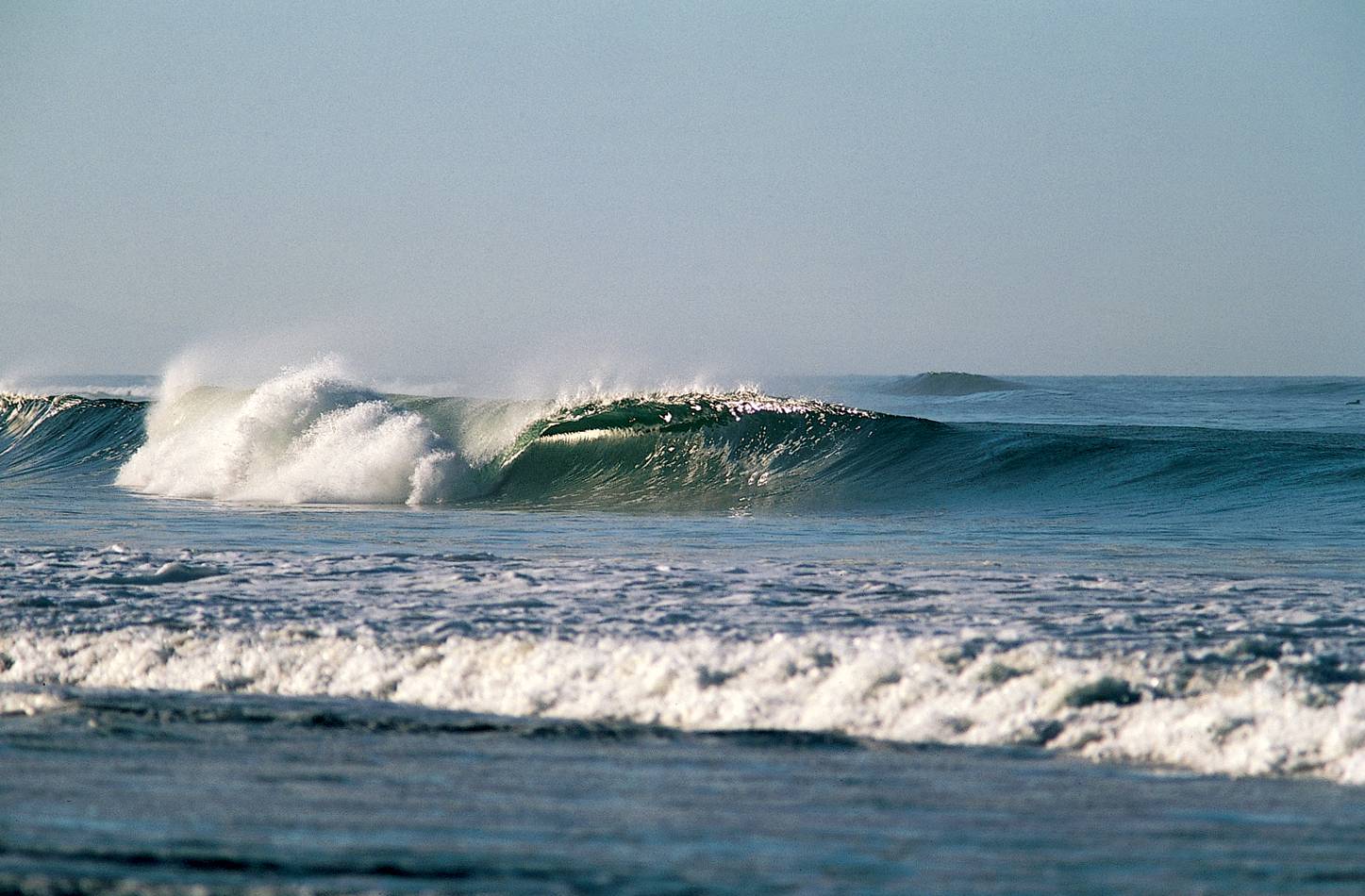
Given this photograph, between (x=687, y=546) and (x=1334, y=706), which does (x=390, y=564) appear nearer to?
(x=687, y=546)

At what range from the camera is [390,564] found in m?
7.37

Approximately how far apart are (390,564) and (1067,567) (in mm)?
3729

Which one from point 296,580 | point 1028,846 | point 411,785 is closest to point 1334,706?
point 1028,846

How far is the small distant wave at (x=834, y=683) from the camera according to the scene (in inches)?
145

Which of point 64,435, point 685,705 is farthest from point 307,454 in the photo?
point 685,705

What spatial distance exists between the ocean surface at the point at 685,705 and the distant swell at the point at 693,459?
221 cm

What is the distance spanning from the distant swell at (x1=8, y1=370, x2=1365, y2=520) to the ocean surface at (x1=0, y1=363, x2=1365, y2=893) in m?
2.21

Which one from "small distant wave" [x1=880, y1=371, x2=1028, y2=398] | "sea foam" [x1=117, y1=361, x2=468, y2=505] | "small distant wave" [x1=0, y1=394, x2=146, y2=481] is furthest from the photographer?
"small distant wave" [x1=880, y1=371, x2=1028, y2=398]

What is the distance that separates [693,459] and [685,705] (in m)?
10.8

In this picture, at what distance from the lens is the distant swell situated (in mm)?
12711

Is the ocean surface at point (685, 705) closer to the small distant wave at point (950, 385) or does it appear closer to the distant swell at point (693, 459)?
the distant swell at point (693, 459)

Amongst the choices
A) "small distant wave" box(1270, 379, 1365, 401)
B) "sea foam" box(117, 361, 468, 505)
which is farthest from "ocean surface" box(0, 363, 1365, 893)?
"small distant wave" box(1270, 379, 1365, 401)

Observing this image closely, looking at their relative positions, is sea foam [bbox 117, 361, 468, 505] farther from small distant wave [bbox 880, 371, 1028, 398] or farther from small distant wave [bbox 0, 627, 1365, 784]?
small distant wave [bbox 880, 371, 1028, 398]

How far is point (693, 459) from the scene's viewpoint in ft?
48.9
